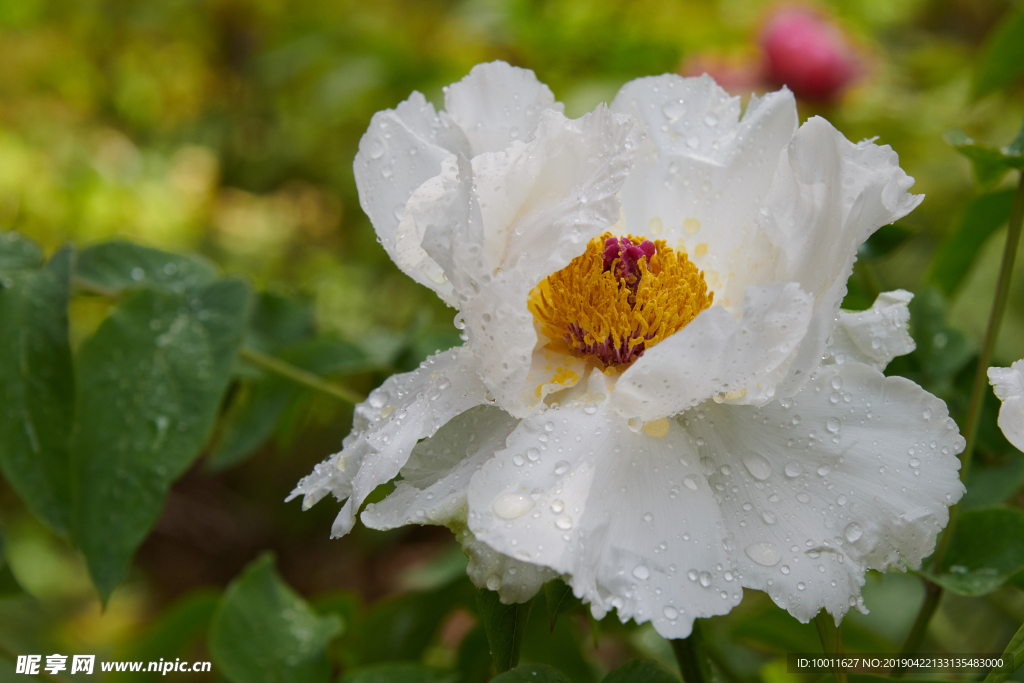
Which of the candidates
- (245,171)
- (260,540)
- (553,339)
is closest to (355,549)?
(260,540)

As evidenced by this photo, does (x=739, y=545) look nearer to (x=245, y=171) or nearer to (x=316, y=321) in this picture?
(x=316, y=321)

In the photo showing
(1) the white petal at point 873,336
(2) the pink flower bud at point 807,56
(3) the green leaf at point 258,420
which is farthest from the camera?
(2) the pink flower bud at point 807,56

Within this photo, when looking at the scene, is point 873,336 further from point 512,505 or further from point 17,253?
point 17,253

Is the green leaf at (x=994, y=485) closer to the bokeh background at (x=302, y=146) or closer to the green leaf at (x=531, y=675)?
the green leaf at (x=531, y=675)

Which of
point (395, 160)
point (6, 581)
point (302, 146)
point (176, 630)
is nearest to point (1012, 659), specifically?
point (395, 160)

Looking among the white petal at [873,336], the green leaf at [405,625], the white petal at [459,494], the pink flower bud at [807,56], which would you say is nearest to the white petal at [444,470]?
the white petal at [459,494]

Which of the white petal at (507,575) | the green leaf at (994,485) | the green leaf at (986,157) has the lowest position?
the green leaf at (994,485)
